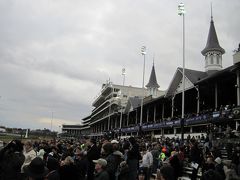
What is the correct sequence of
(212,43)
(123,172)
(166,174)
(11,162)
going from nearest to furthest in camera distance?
1. (166,174)
2. (11,162)
3. (123,172)
4. (212,43)

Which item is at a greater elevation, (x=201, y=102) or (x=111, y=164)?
(x=201, y=102)

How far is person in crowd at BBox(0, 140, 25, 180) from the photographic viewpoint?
5.65 metres

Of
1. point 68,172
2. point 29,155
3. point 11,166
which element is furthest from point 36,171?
point 29,155

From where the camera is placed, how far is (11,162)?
5734mm

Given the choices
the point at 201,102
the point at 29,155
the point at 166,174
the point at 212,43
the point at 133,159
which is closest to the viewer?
the point at 166,174

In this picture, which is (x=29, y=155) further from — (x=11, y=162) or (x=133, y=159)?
(x=133, y=159)

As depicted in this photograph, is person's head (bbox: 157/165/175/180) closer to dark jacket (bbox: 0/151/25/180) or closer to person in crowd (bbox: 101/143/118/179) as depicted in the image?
person in crowd (bbox: 101/143/118/179)

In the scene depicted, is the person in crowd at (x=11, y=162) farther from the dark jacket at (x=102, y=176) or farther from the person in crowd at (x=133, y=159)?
the person in crowd at (x=133, y=159)

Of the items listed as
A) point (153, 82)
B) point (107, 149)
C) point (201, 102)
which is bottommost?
point (107, 149)

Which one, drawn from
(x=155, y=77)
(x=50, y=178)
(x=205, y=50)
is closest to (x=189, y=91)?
(x=205, y=50)

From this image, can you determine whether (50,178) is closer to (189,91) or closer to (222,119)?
(222,119)

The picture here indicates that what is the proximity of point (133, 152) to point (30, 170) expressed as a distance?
5677 mm

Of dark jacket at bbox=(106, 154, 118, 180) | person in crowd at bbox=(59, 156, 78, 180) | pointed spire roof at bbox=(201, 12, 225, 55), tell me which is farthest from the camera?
pointed spire roof at bbox=(201, 12, 225, 55)

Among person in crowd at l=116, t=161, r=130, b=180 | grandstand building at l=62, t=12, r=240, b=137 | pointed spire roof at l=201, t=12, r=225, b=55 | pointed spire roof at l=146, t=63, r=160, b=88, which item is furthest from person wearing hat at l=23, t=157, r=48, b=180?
pointed spire roof at l=146, t=63, r=160, b=88
